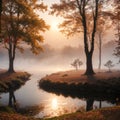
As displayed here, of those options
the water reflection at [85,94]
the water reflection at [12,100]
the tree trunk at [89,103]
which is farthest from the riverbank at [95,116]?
the water reflection at [12,100]

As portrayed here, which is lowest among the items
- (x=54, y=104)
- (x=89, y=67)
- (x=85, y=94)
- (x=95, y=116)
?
(x=54, y=104)

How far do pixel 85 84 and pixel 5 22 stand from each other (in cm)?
2036

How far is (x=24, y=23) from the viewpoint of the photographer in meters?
49.8

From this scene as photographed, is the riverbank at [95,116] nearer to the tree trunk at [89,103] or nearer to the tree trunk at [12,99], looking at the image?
the tree trunk at [89,103]

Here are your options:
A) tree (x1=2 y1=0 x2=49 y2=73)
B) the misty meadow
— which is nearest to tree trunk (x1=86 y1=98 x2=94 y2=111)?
the misty meadow

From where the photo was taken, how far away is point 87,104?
2842cm

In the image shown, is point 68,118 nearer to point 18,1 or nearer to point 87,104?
point 87,104

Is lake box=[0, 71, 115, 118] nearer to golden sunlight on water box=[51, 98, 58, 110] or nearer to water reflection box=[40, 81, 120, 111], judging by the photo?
golden sunlight on water box=[51, 98, 58, 110]

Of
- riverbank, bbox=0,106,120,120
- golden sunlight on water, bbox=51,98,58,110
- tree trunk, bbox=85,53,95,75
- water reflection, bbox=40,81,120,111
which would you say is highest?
tree trunk, bbox=85,53,95,75

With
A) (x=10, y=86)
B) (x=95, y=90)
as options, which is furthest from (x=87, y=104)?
(x=10, y=86)

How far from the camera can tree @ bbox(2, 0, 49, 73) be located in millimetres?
48125

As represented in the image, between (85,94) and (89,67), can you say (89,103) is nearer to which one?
(85,94)

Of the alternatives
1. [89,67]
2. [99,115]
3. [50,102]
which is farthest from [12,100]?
[89,67]

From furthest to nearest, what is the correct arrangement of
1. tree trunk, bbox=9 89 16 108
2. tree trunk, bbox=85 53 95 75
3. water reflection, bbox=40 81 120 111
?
tree trunk, bbox=85 53 95 75 → tree trunk, bbox=9 89 16 108 → water reflection, bbox=40 81 120 111
